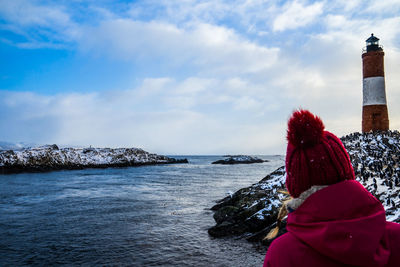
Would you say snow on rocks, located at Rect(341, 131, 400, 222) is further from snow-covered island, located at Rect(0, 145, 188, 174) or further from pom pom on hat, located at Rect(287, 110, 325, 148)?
snow-covered island, located at Rect(0, 145, 188, 174)

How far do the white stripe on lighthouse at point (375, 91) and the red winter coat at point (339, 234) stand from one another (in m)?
28.9

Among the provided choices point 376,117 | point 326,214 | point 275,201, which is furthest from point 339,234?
point 376,117

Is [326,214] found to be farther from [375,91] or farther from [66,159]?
[66,159]

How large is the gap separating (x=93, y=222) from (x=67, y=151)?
65778 millimetres

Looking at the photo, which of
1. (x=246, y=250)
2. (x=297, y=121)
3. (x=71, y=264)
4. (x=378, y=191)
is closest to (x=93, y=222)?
(x=71, y=264)

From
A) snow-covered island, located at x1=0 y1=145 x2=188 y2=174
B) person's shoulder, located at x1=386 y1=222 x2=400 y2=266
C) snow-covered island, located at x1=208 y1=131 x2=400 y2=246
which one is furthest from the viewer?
snow-covered island, located at x1=0 y1=145 x2=188 y2=174

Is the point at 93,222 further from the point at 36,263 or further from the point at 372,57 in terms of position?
the point at 372,57

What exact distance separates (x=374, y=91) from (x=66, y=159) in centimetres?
6672

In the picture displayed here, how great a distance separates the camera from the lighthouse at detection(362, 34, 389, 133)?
25.4m

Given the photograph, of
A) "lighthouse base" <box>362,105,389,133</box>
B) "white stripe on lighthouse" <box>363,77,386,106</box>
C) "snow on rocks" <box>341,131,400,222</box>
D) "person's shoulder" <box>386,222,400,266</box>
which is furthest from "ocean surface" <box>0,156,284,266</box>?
"white stripe on lighthouse" <box>363,77,386,106</box>

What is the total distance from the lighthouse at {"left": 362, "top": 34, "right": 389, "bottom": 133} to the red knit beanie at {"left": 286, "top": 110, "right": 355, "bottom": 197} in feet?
94.3

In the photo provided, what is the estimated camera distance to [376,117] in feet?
84.1

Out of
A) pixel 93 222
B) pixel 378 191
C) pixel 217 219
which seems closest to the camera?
pixel 378 191

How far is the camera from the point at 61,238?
502 inches
